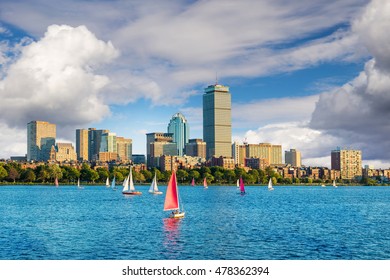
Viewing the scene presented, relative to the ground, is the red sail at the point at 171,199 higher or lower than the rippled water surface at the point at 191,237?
higher

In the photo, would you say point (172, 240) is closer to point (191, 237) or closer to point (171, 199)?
point (191, 237)

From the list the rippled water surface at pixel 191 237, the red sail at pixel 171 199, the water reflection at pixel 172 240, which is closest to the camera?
the rippled water surface at pixel 191 237

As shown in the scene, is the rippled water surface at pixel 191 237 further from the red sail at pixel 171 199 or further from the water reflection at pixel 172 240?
the red sail at pixel 171 199

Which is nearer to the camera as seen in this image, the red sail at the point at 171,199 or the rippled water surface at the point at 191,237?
the rippled water surface at the point at 191,237

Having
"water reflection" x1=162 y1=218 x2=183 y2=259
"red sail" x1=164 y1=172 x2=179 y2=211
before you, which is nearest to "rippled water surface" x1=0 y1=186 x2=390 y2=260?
"water reflection" x1=162 y1=218 x2=183 y2=259

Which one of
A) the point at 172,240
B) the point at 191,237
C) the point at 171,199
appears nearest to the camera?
the point at 172,240

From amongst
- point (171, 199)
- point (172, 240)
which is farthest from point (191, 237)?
point (171, 199)

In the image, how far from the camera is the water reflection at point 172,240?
167 ft

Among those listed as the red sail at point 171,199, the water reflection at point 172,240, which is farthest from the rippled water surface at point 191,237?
the red sail at point 171,199

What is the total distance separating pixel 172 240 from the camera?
58125 millimetres
